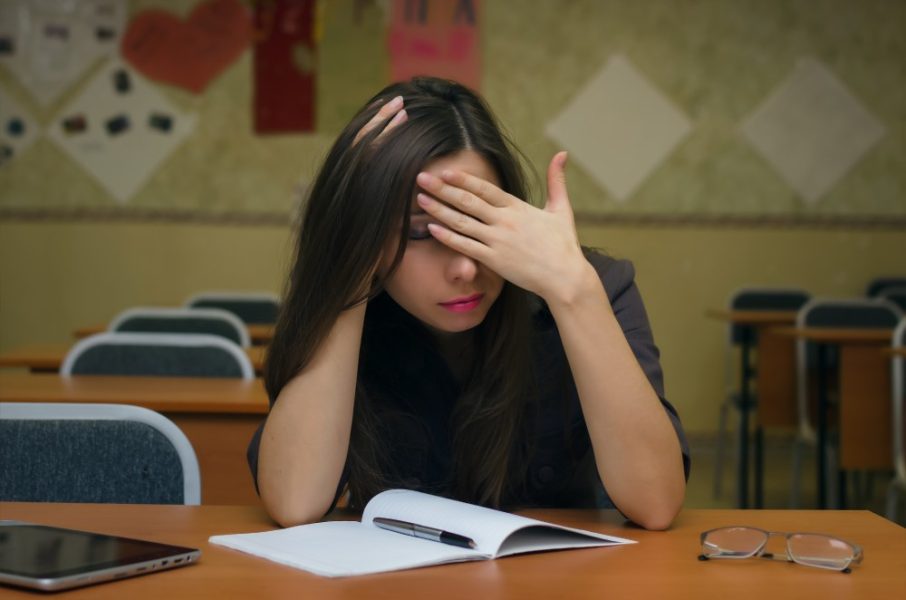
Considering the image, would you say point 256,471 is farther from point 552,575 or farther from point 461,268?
point 552,575

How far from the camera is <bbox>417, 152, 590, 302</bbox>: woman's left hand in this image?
1.24m

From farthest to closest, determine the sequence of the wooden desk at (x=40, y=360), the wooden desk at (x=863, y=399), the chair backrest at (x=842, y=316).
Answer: the chair backrest at (x=842, y=316) < the wooden desk at (x=863, y=399) < the wooden desk at (x=40, y=360)

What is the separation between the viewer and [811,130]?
6340 millimetres

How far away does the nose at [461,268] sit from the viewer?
1256 millimetres

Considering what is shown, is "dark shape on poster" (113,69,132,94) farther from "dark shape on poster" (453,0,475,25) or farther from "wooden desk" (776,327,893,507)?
"wooden desk" (776,327,893,507)

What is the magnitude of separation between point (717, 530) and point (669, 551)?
0.05 m

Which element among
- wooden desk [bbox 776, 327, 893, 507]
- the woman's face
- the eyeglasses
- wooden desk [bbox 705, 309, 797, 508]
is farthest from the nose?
wooden desk [bbox 705, 309, 797, 508]

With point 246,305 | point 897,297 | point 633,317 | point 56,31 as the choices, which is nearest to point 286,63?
→ point 56,31

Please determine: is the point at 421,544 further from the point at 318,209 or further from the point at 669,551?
the point at 318,209

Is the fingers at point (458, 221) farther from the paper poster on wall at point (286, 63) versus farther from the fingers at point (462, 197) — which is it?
the paper poster on wall at point (286, 63)

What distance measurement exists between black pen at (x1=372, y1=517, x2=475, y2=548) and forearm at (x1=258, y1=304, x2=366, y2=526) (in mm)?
151

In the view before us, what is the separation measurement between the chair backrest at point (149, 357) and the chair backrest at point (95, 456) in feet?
4.26

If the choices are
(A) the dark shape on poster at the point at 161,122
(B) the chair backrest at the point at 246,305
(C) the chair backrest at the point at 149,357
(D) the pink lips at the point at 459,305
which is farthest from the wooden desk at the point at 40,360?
(A) the dark shape on poster at the point at 161,122

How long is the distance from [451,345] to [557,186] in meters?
0.30
